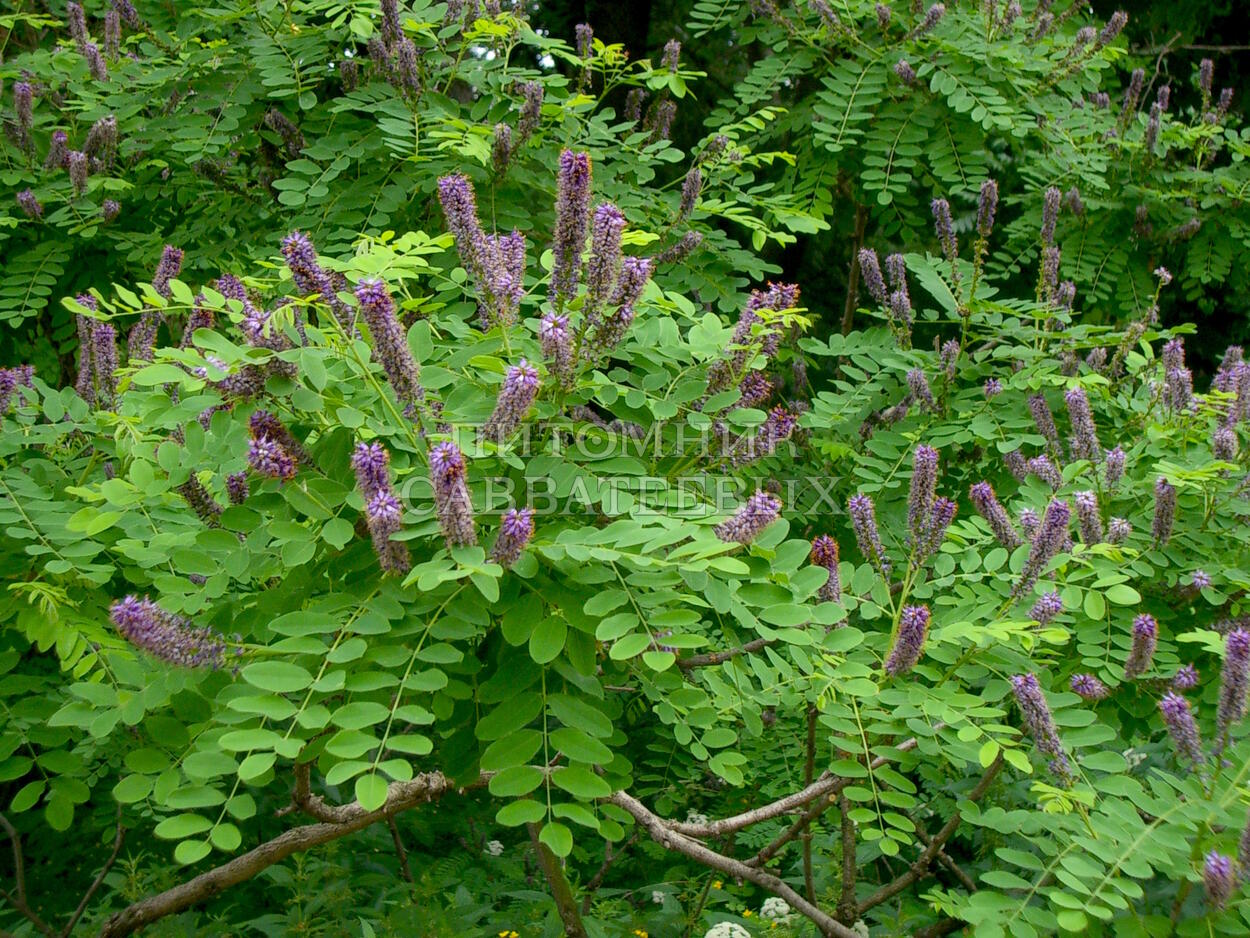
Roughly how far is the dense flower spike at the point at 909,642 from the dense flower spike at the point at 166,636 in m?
1.19

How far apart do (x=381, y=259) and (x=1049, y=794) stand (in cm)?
157

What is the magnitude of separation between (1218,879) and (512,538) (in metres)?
1.31

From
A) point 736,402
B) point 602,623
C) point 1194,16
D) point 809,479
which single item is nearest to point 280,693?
point 602,623

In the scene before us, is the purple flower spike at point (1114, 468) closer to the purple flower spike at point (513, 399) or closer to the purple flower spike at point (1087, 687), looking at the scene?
the purple flower spike at point (1087, 687)

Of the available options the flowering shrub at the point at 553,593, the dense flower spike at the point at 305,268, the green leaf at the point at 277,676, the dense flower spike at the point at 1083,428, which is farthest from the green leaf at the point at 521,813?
the dense flower spike at the point at 1083,428

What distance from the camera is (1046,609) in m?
2.15

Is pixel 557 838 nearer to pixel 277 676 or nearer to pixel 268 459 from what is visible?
pixel 277 676

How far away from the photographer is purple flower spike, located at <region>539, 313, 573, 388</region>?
1788 millimetres

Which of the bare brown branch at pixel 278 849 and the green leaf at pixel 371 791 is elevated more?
the green leaf at pixel 371 791

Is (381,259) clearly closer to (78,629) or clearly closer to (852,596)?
(78,629)

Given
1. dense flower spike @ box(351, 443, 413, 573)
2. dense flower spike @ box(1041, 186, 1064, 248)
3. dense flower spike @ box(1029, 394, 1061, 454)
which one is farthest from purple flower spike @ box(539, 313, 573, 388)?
dense flower spike @ box(1041, 186, 1064, 248)

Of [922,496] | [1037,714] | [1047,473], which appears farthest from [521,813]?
[1047,473]

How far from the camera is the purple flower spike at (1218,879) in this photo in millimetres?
1820

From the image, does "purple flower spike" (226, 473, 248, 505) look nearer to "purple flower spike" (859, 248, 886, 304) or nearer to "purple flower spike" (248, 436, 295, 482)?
"purple flower spike" (248, 436, 295, 482)
